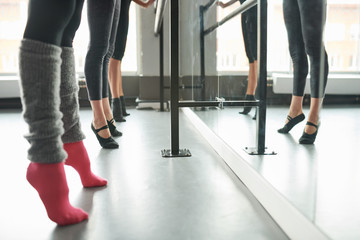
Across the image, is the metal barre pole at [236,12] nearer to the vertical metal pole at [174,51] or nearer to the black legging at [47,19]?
the vertical metal pole at [174,51]

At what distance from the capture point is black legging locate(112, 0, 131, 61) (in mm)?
1654

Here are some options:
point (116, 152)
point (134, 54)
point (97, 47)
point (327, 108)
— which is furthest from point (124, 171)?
point (134, 54)

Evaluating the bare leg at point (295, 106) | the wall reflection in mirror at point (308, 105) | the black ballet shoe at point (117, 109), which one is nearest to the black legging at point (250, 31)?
the wall reflection in mirror at point (308, 105)

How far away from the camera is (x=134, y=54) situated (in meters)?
3.33

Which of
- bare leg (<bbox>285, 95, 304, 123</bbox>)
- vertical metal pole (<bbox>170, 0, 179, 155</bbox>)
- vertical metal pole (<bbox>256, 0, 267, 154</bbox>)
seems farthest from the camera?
vertical metal pole (<bbox>170, 0, 179, 155</bbox>)

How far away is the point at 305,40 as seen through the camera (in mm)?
575

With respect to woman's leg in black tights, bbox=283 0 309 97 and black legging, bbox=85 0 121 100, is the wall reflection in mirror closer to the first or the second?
woman's leg in black tights, bbox=283 0 309 97

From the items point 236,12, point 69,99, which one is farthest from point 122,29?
point 69,99

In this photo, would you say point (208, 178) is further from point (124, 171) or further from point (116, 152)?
point (116, 152)

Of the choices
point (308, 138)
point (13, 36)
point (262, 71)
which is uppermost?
point (13, 36)

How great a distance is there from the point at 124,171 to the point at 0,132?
1126mm

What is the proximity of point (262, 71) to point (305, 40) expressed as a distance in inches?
15.0

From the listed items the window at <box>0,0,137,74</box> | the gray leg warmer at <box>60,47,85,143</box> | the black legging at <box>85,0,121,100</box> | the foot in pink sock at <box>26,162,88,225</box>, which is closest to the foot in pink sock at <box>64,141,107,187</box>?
the gray leg warmer at <box>60,47,85,143</box>

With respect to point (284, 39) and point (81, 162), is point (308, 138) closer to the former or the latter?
point (284, 39)
